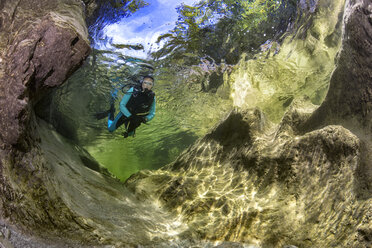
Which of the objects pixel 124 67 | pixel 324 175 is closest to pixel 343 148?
pixel 324 175

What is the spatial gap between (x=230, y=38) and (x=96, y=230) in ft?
22.1

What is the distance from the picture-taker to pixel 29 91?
303cm

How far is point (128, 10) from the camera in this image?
6551 millimetres

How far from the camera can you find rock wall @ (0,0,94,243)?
2.54 m

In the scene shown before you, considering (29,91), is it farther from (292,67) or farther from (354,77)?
(292,67)

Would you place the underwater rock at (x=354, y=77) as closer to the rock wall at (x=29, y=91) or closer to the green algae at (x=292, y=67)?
the green algae at (x=292, y=67)

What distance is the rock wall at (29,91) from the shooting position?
2.54 m

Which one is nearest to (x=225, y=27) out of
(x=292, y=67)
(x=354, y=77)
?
(x=292, y=67)

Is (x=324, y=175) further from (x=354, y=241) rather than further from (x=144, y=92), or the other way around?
(x=144, y=92)

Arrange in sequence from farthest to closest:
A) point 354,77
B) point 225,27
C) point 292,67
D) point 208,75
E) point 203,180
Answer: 1. point 208,75
2. point 292,67
3. point 225,27
4. point 203,180
5. point 354,77

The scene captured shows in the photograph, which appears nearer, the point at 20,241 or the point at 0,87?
the point at 20,241

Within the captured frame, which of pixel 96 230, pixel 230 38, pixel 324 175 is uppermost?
pixel 230 38

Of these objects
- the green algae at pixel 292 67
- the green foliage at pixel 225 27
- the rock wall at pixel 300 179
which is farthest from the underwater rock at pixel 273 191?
the green foliage at pixel 225 27

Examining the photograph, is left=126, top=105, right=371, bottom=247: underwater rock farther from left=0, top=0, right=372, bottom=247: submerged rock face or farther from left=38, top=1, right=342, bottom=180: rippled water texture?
left=38, top=1, right=342, bottom=180: rippled water texture
